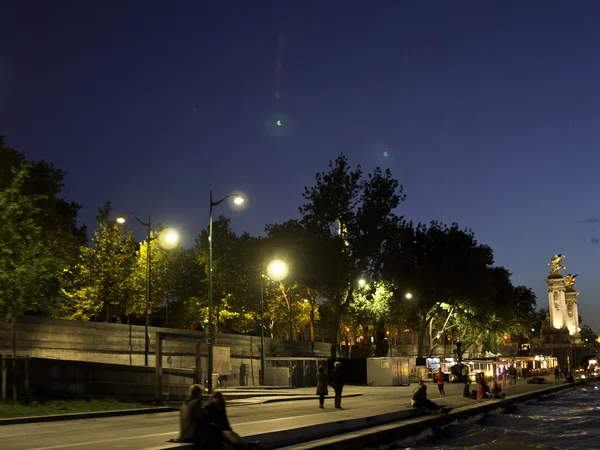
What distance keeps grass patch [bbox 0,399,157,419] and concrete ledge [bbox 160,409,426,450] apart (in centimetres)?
892

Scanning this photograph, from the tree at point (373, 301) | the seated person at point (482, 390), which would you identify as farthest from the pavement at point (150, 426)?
the tree at point (373, 301)

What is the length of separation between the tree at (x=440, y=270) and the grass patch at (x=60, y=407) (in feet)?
148

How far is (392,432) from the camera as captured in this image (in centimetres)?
2267

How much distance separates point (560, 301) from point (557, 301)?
1.82 ft

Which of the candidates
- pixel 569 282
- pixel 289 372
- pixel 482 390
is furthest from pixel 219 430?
pixel 569 282

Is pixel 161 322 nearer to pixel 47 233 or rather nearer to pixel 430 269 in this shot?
pixel 430 269

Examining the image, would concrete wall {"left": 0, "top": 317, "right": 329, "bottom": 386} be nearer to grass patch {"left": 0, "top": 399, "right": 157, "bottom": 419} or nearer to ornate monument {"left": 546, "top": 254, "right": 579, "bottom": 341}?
grass patch {"left": 0, "top": 399, "right": 157, "bottom": 419}

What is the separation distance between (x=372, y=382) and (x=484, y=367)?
21.4 m

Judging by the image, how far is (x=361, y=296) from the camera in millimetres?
67188

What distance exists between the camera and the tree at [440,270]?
71.6m

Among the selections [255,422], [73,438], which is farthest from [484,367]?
[73,438]

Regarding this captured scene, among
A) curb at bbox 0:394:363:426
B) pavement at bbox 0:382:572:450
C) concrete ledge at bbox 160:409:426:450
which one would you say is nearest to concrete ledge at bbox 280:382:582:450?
concrete ledge at bbox 160:409:426:450

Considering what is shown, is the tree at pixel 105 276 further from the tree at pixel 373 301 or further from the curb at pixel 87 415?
the curb at pixel 87 415

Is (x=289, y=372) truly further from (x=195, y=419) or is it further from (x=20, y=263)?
(x=195, y=419)
